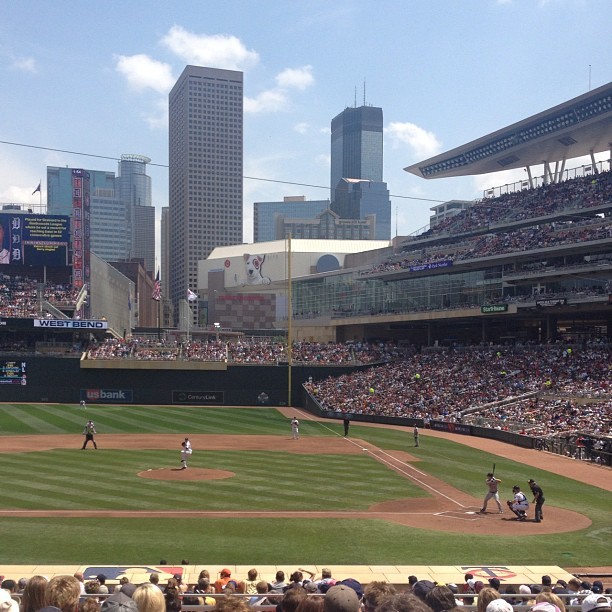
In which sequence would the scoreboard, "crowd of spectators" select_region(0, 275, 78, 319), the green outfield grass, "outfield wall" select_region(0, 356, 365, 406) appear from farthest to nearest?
"crowd of spectators" select_region(0, 275, 78, 319)
"outfield wall" select_region(0, 356, 365, 406)
the scoreboard
the green outfield grass

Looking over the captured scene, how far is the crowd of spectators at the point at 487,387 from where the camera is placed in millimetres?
42306

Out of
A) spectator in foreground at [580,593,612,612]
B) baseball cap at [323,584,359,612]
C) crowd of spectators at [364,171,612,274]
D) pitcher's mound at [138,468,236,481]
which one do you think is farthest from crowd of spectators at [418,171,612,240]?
baseball cap at [323,584,359,612]

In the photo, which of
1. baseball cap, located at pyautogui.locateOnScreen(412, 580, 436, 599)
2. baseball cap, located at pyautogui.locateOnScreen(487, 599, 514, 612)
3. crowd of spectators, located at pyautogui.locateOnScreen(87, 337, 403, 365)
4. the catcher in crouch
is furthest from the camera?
crowd of spectators, located at pyautogui.locateOnScreen(87, 337, 403, 365)

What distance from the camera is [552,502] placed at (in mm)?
25688

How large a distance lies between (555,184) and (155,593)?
6609 centimetres

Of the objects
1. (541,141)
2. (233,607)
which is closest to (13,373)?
(541,141)

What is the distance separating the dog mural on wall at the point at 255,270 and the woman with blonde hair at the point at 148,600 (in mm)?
117214

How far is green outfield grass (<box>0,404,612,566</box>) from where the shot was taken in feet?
59.4

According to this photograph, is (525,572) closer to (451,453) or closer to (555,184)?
(451,453)

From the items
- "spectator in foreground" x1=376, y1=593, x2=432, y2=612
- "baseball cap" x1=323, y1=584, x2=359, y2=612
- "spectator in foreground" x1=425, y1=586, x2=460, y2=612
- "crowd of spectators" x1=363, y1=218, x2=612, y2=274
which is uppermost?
"crowd of spectators" x1=363, y1=218, x2=612, y2=274

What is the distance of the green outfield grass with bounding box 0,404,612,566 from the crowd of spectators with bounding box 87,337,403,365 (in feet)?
80.6

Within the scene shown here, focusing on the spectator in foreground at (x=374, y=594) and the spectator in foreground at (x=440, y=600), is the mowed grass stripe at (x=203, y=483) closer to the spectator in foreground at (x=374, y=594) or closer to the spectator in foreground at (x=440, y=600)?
the spectator in foreground at (x=374, y=594)

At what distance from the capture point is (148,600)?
19.5 feet

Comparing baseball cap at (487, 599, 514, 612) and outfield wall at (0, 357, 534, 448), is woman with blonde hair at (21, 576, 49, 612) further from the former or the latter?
outfield wall at (0, 357, 534, 448)
